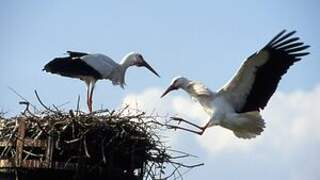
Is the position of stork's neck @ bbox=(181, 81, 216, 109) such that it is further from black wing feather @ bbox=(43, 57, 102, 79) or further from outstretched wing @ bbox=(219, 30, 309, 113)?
black wing feather @ bbox=(43, 57, 102, 79)

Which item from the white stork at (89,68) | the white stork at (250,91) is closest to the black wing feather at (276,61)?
the white stork at (250,91)

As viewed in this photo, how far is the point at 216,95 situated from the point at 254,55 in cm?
71

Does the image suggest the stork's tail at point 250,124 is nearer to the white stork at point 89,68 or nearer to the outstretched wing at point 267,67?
the outstretched wing at point 267,67

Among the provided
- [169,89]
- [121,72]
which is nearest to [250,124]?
[169,89]

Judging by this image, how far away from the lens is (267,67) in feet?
25.7

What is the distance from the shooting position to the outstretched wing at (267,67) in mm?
7773

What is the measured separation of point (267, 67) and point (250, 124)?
26.5 inches

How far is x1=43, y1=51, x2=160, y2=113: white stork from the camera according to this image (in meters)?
8.91

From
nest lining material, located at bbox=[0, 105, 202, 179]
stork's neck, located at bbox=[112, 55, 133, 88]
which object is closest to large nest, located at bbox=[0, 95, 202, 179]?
nest lining material, located at bbox=[0, 105, 202, 179]

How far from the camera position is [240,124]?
7.84 meters

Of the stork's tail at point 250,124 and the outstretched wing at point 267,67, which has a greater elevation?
the outstretched wing at point 267,67

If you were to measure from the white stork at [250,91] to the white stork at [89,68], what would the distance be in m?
1.51

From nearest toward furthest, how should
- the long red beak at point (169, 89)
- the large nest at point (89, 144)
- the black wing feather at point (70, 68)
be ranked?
1. the large nest at point (89, 144)
2. the long red beak at point (169, 89)
3. the black wing feather at point (70, 68)

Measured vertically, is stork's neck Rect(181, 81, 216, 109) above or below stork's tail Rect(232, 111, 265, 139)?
above
